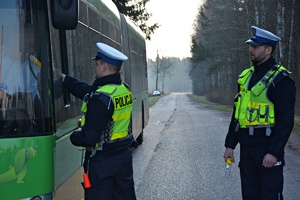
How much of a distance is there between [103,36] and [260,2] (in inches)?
868

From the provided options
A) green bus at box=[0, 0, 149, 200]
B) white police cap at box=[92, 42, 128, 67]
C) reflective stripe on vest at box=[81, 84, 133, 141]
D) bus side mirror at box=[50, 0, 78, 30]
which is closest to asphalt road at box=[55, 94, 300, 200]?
green bus at box=[0, 0, 149, 200]

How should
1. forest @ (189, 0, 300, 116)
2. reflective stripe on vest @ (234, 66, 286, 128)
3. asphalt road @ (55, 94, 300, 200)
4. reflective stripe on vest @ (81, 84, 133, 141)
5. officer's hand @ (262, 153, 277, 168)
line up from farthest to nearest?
forest @ (189, 0, 300, 116) → asphalt road @ (55, 94, 300, 200) → reflective stripe on vest @ (234, 66, 286, 128) → officer's hand @ (262, 153, 277, 168) → reflective stripe on vest @ (81, 84, 133, 141)

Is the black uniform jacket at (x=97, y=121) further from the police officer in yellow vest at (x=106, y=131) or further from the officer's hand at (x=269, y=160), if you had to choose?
the officer's hand at (x=269, y=160)

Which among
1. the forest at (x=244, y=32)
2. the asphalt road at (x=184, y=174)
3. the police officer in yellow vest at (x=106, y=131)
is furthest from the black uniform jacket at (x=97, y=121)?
the forest at (x=244, y=32)

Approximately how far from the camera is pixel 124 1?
25297mm

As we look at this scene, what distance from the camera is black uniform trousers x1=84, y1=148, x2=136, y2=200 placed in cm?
387

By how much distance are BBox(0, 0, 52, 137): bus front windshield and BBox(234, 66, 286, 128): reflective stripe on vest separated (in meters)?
1.80

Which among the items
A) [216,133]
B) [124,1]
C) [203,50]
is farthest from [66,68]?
[203,50]

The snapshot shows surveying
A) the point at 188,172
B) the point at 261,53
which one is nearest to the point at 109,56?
the point at 261,53

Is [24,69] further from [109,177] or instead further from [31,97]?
[109,177]

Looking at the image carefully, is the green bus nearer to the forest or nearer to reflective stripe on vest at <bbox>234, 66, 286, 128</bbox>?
reflective stripe on vest at <bbox>234, 66, 286, 128</bbox>

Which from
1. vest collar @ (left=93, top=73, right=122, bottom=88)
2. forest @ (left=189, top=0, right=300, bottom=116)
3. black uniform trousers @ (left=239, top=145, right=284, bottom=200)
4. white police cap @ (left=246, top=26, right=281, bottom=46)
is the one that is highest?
forest @ (left=189, top=0, right=300, bottom=116)

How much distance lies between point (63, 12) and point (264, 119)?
1999mm

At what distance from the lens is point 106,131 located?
386 centimetres
